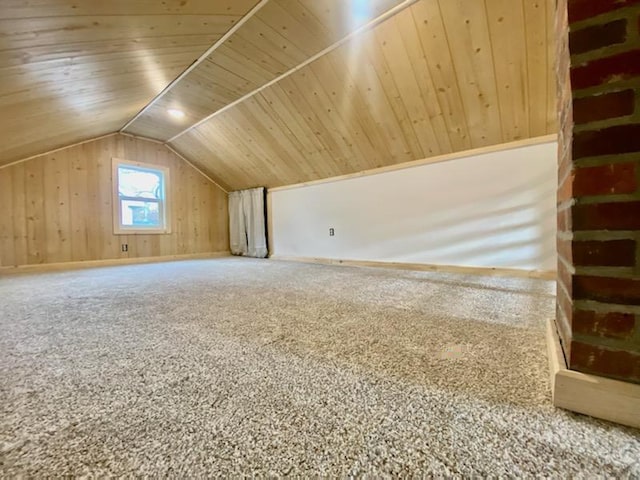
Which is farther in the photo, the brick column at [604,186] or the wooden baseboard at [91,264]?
the wooden baseboard at [91,264]

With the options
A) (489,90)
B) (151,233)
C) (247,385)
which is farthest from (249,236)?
(247,385)

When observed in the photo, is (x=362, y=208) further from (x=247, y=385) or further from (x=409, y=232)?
(x=247, y=385)

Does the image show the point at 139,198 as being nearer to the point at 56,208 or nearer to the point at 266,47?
the point at 56,208

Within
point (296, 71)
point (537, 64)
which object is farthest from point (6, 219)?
point (537, 64)

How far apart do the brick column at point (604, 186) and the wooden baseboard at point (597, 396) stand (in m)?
0.02

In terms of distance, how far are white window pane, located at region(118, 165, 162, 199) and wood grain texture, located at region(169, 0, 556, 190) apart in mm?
1426

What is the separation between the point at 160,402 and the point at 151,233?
4.74m

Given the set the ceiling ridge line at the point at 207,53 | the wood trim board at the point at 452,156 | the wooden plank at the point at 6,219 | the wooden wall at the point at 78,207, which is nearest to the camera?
the ceiling ridge line at the point at 207,53

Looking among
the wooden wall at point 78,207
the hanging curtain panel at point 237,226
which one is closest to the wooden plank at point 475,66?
the hanging curtain panel at point 237,226

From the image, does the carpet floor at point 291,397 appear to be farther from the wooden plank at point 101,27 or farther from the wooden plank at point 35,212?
the wooden plank at point 35,212

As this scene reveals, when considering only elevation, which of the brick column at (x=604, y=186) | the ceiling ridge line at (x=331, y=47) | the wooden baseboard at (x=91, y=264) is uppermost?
the ceiling ridge line at (x=331, y=47)

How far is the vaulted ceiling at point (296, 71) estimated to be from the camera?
174 centimetres

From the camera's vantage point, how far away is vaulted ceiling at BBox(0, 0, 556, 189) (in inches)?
68.4

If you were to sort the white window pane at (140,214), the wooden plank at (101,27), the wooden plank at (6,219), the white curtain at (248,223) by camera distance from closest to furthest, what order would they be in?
1. the wooden plank at (101,27)
2. the wooden plank at (6,219)
3. the white window pane at (140,214)
4. the white curtain at (248,223)
